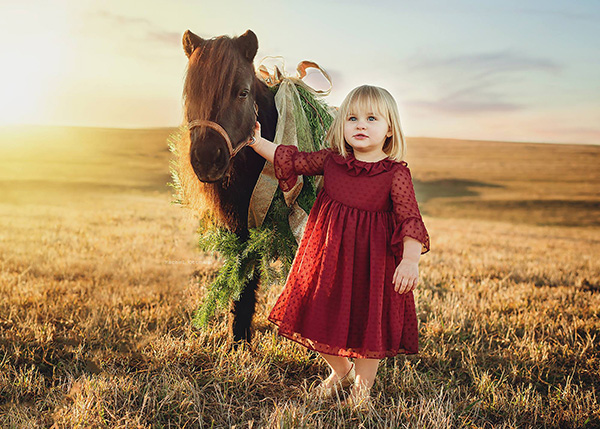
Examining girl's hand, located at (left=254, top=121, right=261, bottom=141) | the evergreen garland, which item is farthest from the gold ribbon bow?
girl's hand, located at (left=254, top=121, right=261, bottom=141)

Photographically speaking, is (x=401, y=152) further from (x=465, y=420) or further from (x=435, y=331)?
(x=435, y=331)

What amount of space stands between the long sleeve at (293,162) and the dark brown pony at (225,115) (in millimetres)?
238

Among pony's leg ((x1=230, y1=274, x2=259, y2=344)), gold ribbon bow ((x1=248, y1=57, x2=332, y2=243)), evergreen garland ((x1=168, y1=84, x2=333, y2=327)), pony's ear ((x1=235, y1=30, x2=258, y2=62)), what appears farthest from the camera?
pony's leg ((x1=230, y1=274, x2=259, y2=344))

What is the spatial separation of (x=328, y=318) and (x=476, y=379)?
1.45 meters

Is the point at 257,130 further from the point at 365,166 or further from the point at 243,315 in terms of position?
the point at 243,315

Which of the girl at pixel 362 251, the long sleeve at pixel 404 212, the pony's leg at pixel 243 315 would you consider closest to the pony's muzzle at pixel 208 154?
the girl at pixel 362 251

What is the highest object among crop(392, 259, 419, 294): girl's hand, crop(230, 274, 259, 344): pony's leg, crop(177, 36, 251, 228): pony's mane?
crop(177, 36, 251, 228): pony's mane

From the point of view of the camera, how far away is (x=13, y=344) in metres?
3.36

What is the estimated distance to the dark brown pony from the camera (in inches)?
92.0

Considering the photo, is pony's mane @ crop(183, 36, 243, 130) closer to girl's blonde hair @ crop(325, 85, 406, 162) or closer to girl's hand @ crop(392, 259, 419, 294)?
girl's blonde hair @ crop(325, 85, 406, 162)

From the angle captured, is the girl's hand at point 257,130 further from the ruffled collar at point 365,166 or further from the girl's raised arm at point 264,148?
the ruffled collar at point 365,166

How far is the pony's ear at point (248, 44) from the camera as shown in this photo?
2.62 meters

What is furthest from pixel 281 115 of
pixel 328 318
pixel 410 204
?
pixel 328 318

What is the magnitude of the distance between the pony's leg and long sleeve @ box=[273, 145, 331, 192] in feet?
3.58
